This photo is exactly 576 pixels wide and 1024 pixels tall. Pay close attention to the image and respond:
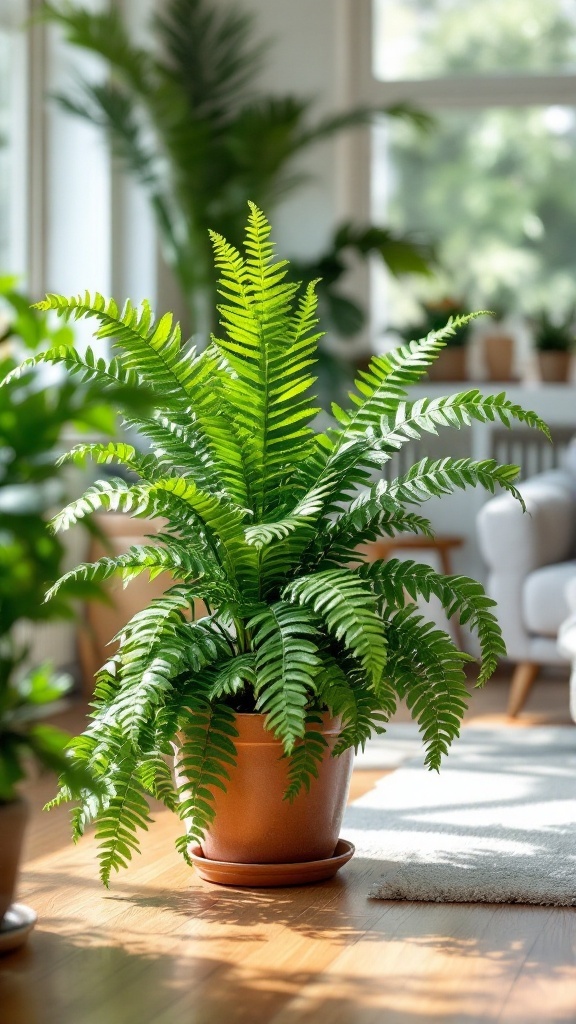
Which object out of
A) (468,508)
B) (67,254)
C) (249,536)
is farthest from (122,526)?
(249,536)

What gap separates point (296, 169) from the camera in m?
5.45

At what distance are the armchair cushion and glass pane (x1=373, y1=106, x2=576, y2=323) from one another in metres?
1.85

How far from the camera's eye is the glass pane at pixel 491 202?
5586 mm

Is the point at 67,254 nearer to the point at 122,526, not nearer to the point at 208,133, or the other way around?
the point at 208,133

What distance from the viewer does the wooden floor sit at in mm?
1859

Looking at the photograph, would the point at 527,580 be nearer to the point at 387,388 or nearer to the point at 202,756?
the point at 387,388

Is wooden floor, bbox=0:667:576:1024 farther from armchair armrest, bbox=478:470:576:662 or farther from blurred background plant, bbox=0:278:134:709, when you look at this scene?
armchair armrest, bbox=478:470:576:662

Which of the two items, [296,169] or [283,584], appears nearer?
[283,584]

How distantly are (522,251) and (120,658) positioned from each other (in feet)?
12.1

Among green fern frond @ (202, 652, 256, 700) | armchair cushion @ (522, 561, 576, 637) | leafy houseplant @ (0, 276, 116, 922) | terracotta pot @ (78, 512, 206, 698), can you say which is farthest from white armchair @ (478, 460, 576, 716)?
leafy houseplant @ (0, 276, 116, 922)

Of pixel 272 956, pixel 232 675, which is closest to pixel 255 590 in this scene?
pixel 232 675

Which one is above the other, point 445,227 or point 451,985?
point 445,227

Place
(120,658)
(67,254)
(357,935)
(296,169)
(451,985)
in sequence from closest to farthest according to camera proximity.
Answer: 1. (451,985)
2. (357,935)
3. (120,658)
4. (67,254)
5. (296,169)

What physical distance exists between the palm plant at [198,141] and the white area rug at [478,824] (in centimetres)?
202
